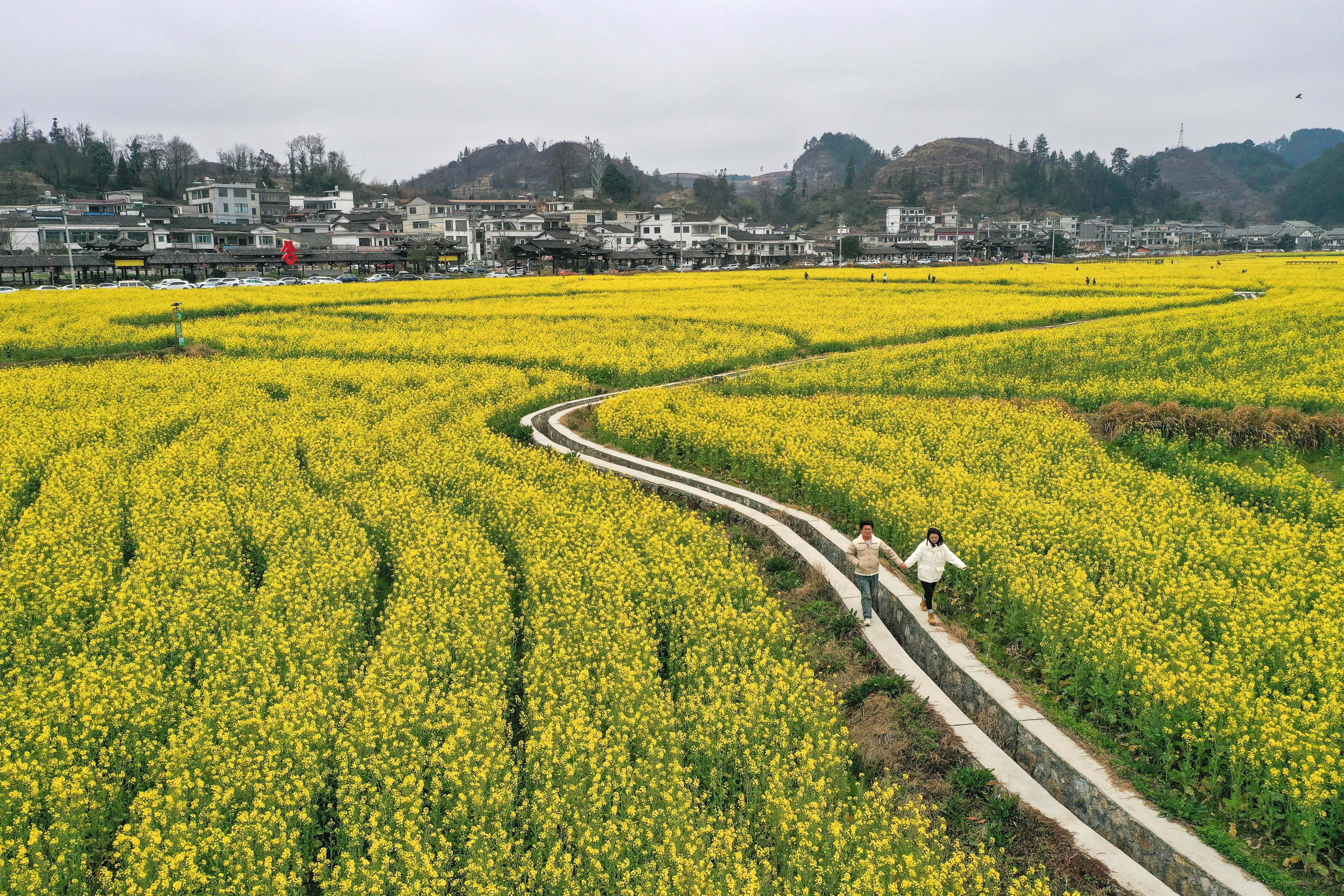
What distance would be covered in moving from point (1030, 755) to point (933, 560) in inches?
112

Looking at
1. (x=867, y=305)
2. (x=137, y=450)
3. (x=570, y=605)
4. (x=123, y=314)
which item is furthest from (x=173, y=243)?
(x=570, y=605)

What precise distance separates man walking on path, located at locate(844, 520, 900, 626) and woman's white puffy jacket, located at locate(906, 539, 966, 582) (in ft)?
1.57

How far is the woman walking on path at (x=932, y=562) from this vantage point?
1066cm

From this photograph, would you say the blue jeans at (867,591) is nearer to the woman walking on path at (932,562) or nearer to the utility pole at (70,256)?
the woman walking on path at (932,562)

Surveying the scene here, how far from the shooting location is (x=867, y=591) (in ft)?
36.6

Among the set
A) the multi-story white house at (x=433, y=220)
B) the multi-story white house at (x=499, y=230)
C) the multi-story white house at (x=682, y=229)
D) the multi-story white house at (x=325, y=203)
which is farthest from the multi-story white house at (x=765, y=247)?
the multi-story white house at (x=325, y=203)

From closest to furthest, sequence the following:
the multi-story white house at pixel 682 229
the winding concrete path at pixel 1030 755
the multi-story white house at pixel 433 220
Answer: the winding concrete path at pixel 1030 755 → the multi-story white house at pixel 433 220 → the multi-story white house at pixel 682 229

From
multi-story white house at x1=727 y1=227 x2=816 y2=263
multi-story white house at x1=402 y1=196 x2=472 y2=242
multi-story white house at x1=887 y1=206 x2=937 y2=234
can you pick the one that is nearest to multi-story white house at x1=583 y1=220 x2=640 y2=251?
multi-story white house at x1=727 y1=227 x2=816 y2=263

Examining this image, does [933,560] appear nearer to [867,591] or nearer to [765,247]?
[867,591]

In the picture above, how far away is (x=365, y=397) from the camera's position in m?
24.8

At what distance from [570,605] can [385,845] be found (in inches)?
165

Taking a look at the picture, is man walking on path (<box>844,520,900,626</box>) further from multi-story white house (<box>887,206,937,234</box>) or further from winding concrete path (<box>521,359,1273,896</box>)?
multi-story white house (<box>887,206,937,234</box>)

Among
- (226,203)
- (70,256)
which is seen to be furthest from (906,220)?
(70,256)

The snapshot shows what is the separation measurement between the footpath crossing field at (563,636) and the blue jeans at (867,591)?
51.7 inches
